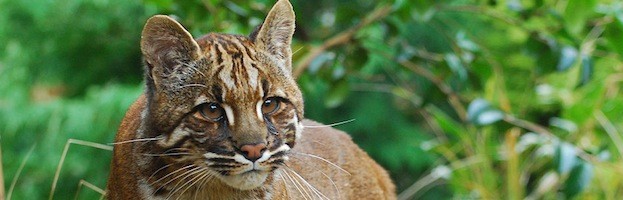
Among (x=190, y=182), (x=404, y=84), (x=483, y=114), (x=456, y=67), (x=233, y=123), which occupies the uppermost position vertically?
(x=404, y=84)

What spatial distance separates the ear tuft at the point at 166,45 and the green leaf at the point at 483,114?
104 inches

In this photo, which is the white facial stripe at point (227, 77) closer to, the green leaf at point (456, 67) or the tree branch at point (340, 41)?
the tree branch at point (340, 41)

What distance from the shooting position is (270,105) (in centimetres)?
389

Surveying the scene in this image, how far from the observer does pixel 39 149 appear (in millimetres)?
10633

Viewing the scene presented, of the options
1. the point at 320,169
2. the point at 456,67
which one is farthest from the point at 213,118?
the point at 456,67

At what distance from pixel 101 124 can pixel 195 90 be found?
709 cm

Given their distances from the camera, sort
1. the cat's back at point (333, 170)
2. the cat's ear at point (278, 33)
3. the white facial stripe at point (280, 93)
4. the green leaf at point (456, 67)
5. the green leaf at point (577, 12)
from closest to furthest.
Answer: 1. the white facial stripe at point (280, 93)
2. the cat's ear at point (278, 33)
3. the cat's back at point (333, 170)
4. the green leaf at point (577, 12)
5. the green leaf at point (456, 67)

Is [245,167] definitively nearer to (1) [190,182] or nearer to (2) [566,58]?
(1) [190,182]

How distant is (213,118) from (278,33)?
54 centimetres

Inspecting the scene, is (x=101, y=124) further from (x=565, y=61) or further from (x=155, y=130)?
(x=155, y=130)

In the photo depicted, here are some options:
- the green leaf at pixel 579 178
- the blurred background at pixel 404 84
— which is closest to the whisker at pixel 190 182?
the blurred background at pixel 404 84

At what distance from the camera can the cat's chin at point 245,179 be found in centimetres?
381

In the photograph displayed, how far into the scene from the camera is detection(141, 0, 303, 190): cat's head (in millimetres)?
3752

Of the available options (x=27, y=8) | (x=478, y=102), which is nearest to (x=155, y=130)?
(x=478, y=102)
